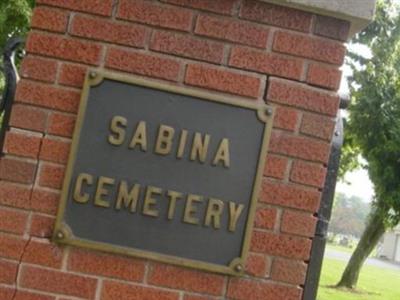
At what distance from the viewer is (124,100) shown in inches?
94.5

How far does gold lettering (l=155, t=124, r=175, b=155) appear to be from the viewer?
2.39 m

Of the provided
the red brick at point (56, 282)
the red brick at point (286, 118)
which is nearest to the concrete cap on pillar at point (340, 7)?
the red brick at point (286, 118)

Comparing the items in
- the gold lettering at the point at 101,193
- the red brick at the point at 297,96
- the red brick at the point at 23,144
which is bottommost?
the gold lettering at the point at 101,193

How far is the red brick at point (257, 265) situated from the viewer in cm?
238

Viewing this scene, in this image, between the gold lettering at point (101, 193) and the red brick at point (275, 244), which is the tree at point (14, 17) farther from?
the red brick at point (275, 244)

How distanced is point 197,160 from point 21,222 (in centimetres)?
70

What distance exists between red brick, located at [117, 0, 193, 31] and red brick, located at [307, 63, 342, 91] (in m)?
0.51

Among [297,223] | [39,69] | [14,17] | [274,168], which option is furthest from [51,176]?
[14,17]

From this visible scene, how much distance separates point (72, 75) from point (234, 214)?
81 centimetres

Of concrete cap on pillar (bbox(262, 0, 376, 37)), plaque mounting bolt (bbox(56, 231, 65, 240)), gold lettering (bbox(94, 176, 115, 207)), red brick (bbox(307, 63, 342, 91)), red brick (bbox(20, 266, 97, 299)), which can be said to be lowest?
red brick (bbox(20, 266, 97, 299))

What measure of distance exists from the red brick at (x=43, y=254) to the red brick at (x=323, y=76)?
3.83 feet

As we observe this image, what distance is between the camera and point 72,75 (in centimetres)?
239

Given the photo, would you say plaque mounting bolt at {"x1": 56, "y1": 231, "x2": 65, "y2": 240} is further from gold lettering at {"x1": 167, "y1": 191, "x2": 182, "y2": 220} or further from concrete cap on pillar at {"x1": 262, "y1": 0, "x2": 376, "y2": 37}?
concrete cap on pillar at {"x1": 262, "y1": 0, "x2": 376, "y2": 37}

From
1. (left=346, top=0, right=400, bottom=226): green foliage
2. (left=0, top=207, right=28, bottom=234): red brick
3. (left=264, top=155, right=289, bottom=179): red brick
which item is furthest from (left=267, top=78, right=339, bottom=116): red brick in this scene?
(left=346, top=0, right=400, bottom=226): green foliage
